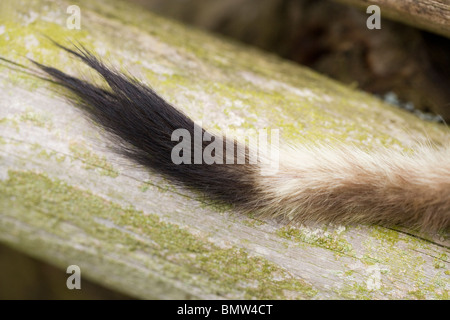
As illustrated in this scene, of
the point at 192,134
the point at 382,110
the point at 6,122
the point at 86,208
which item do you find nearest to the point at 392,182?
the point at 382,110

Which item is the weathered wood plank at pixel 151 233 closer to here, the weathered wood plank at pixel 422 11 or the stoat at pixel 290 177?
the stoat at pixel 290 177

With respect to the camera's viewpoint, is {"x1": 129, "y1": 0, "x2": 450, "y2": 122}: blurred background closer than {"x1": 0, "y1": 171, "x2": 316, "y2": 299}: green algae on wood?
No

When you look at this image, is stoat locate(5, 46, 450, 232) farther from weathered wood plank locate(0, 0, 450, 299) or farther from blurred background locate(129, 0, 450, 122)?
blurred background locate(129, 0, 450, 122)

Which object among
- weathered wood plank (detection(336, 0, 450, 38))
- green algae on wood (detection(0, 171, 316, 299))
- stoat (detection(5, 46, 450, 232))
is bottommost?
green algae on wood (detection(0, 171, 316, 299))

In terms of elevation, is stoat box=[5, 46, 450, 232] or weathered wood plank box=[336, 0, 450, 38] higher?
weathered wood plank box=[336, 0, 450, 38]

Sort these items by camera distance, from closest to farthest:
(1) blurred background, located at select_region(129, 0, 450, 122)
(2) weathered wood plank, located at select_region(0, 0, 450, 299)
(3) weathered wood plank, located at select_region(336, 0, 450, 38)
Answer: (2) weathered wood plank, located at select_region(0, 0, 450, 299) < (3) weathered wood plank, located at select_region(336, 0, 450, 38) < (1) blurred background, located at select_region(129, 0, 450, 122)

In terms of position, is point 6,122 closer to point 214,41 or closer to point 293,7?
point 214,41

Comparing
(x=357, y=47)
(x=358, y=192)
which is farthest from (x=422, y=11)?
(x=358, y=192)

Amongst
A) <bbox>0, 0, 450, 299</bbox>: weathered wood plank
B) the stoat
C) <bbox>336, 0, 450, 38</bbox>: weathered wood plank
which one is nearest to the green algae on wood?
<bbox>0, 0, 450, 299</bbox>: weathered wood plank
